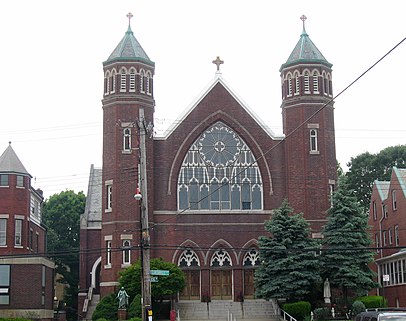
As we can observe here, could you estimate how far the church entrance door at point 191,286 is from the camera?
50.3m

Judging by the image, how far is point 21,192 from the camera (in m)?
47.1

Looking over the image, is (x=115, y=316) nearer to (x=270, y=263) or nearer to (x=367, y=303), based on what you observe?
(x=270, y=263)

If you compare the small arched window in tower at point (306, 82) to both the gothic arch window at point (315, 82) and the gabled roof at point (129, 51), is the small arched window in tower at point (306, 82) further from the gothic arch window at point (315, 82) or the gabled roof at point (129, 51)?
the gabled roof at point (129, 51)

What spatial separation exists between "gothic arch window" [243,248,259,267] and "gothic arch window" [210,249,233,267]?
1110 mm

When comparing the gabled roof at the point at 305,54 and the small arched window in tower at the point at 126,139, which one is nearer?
the small arched window in tower at the point at 126,139

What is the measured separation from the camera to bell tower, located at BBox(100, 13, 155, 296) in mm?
49188

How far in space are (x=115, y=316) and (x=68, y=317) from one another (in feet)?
72.4

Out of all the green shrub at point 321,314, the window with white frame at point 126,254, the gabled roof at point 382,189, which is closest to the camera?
the green shrub at point 321,314

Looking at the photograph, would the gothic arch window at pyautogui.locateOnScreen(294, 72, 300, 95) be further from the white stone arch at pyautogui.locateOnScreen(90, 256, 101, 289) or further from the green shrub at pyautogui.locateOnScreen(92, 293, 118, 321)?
the white stone arch at pyautogui.locateOnScreen(90, 256, 101, 289)

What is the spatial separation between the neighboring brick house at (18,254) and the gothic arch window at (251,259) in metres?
12.5

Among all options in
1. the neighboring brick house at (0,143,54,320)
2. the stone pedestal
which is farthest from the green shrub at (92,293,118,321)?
the neighboring brick house at (0,143,54,320)

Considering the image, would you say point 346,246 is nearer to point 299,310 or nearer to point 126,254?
point 299,310

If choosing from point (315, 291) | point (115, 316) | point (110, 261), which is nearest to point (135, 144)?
point (110, 261)

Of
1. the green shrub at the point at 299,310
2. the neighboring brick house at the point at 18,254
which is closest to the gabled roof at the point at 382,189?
the green shrub at the point at 299,310
